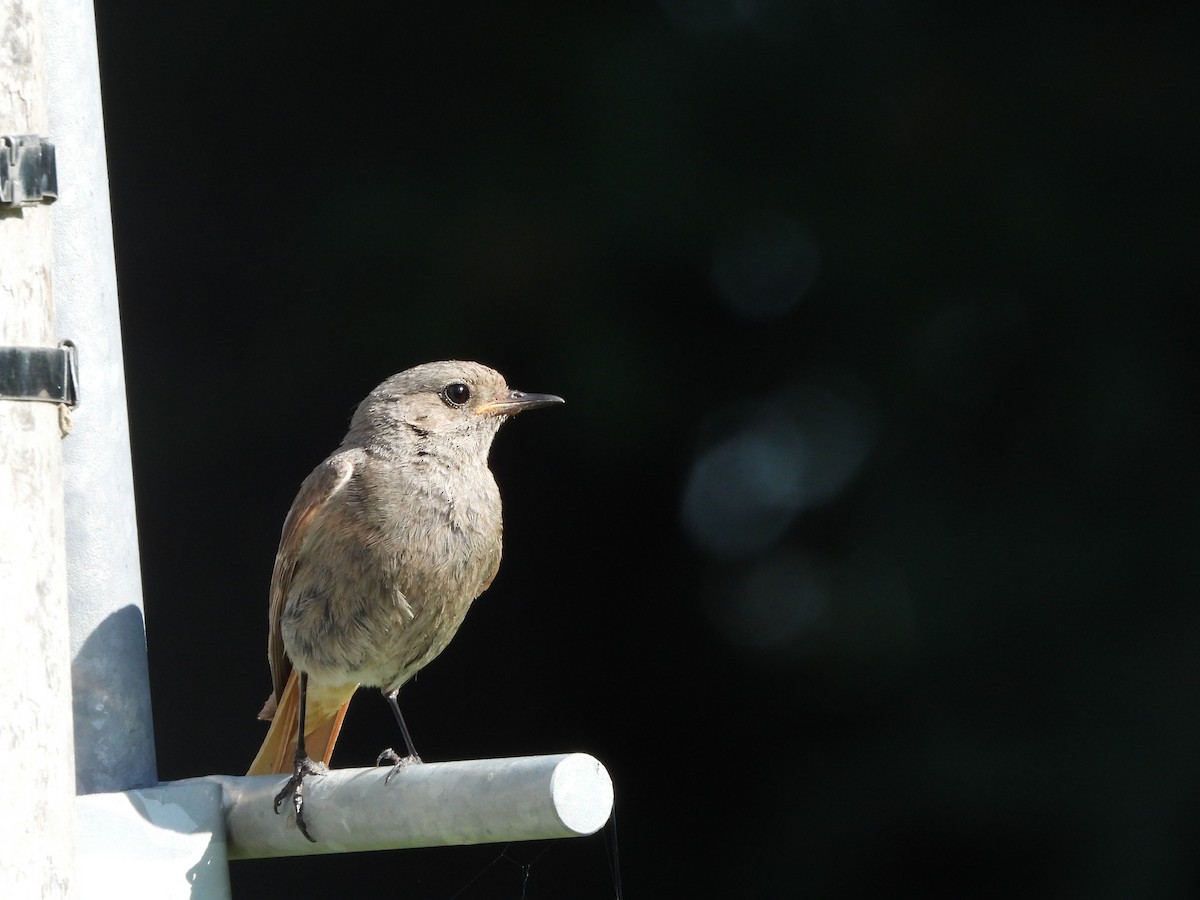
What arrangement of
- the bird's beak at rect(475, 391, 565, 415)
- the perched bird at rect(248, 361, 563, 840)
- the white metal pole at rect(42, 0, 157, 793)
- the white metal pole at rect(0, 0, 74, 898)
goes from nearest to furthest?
1. the white metal pole at rect(0, 0, 74, 898)
2. the white metal pole at rect(42, 0, 157, 793)
3. the perched bird at rect(248, 361, 563, 840)
4. the bird's beak at rect(475, 391, 565, 415)

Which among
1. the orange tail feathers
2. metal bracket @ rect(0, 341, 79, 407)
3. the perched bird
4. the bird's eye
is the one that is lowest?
the orange tail feathers

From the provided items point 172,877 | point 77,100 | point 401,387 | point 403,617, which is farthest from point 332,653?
point 77,100

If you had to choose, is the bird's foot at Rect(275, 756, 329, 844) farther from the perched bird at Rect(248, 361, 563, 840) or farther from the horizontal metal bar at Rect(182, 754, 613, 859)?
the perched bird at Rect(248, 361, 563, 840)

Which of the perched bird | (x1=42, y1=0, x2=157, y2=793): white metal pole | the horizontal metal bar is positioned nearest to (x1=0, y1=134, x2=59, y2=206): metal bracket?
(x1=42, y1=0, x2=157, y2=793): white metal pole

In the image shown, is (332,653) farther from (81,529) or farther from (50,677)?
(50,677)

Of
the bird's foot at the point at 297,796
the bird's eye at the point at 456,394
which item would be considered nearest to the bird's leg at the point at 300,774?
the bird's foot at the point at 297,796

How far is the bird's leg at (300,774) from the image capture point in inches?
102

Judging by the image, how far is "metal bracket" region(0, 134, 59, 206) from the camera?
6.78 feet

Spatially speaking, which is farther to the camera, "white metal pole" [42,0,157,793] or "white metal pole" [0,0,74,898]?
"white metal pole" [42,0,157,793]

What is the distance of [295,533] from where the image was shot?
3.64 metres

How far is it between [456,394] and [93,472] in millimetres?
1457

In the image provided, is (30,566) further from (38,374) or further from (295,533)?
(295,533)

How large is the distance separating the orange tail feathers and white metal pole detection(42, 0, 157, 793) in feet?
3.65

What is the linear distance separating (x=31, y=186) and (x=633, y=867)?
3455mm
